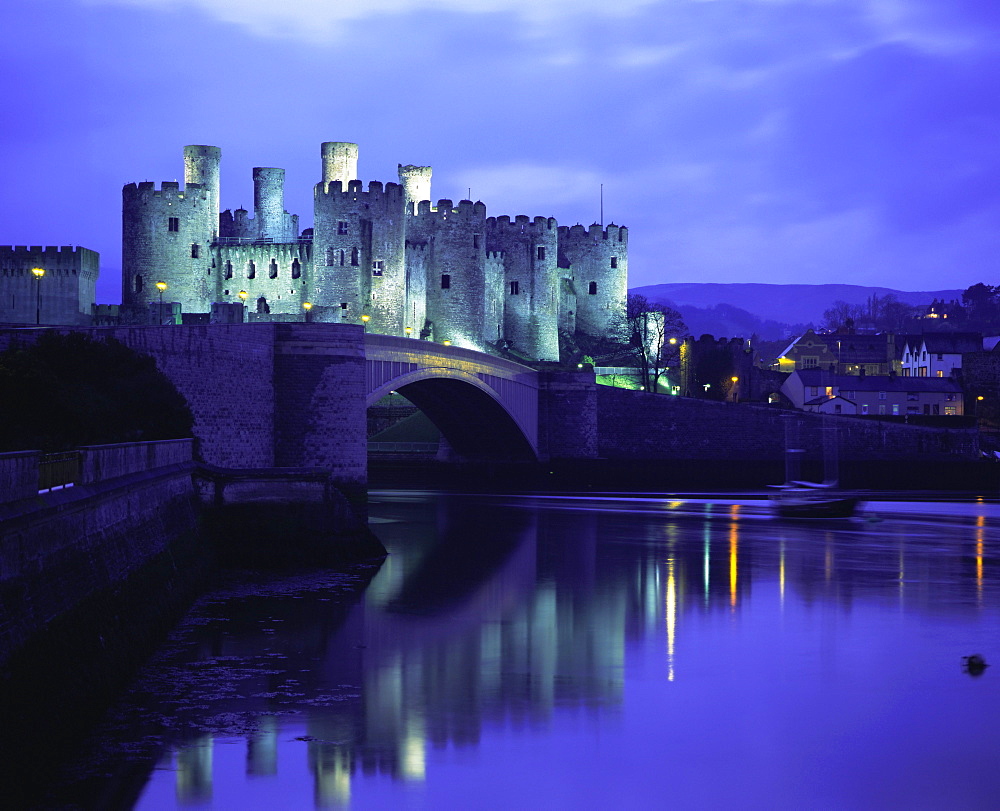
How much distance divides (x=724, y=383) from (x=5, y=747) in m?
56.0

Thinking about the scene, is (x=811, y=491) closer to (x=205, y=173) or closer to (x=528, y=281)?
(x=528, y=281)

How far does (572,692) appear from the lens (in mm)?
Answer: 12344

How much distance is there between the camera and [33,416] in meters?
15.8

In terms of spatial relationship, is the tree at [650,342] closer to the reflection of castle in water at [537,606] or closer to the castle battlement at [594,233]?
the castle battlement at [594,233]

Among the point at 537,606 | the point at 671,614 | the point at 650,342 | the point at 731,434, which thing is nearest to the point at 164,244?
the point at 731,434

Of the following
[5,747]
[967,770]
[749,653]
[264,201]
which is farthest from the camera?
[264,201]

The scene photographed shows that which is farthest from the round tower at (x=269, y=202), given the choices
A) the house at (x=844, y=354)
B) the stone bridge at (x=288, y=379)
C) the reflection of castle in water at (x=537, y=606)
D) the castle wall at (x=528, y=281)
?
the house at (x=844, y=354)

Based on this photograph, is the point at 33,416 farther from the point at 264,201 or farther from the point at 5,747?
the point at 264,201

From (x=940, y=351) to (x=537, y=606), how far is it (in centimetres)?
5718

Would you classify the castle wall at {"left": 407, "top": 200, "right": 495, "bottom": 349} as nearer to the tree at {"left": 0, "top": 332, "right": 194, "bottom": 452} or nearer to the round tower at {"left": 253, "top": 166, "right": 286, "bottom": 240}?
the round tower at {"left": 253, "top": 166, "right": 286, "bottom": 240}

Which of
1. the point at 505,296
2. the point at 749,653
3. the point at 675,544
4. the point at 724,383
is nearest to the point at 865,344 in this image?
the point at 724,383

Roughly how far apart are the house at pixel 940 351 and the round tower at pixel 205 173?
38.6 m

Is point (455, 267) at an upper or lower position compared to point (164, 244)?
lower

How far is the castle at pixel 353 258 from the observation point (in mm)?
48531
